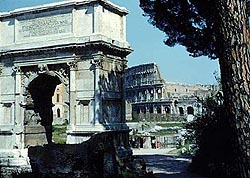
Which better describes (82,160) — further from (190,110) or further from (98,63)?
(190,110)

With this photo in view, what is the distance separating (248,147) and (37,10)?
1326 cm

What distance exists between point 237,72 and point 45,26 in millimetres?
12810

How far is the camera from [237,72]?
3.22 metres

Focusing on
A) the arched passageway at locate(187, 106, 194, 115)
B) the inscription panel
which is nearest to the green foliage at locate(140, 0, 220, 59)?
the inscription panel

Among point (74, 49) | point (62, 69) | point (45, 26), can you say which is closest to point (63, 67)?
point (62, 69)

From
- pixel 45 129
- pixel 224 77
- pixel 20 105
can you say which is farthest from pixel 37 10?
pixel 224 77

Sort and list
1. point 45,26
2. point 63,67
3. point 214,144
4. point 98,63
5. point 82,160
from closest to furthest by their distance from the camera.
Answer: point 82,160, point 214,144, point 98,63, point 63,67, point 45,26

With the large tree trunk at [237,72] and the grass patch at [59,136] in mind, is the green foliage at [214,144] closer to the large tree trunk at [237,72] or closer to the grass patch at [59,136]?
the large tree trunk at [237,72]

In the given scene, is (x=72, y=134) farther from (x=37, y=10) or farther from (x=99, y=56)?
(x=37, y=10)

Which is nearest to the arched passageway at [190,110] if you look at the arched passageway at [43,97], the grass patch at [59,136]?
the grass patch at [59,136]

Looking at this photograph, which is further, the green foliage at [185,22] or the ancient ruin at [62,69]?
the ancient ruin at [62,69]

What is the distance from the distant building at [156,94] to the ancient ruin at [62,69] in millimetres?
41275

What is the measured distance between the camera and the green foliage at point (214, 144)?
11461mm

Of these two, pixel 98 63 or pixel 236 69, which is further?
pixel 98 63
